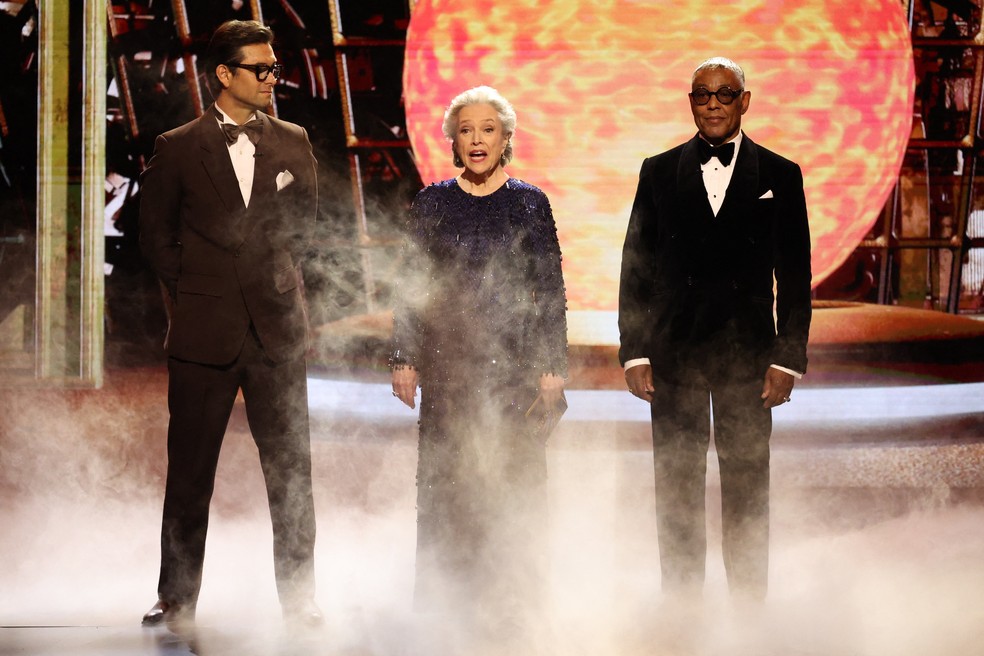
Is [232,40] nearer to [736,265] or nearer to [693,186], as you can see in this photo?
[693,186]

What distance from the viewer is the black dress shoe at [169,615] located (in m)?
2.48

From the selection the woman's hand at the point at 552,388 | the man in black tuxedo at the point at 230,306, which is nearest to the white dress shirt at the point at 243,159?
the man in black tuxedo at the point at 230,306

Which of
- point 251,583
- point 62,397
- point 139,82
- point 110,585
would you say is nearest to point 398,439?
point 251,583

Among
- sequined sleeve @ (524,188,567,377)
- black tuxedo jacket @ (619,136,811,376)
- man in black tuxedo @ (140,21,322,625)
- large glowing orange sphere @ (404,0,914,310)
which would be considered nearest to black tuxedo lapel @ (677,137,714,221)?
black tuxedo jacket @ (619,136,811,376)

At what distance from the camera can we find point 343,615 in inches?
103

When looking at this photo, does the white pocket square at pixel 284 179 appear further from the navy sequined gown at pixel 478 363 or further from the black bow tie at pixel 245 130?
the navy sequined gown at pixel 478 363

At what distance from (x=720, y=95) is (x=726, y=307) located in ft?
1.72

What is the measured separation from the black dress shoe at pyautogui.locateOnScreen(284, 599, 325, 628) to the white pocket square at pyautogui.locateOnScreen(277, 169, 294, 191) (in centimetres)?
106

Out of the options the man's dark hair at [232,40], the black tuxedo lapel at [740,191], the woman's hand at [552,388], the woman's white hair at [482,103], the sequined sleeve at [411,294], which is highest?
the man's dark hair at [232,40]

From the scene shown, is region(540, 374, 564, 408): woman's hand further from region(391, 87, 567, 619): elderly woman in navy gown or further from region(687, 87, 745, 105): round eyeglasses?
region(687, 87, 745, 105): round eyeglasses

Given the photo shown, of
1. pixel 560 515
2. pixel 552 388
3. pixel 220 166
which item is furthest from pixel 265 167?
pixel 560 515

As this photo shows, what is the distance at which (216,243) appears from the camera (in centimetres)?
243

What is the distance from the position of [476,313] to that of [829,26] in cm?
172

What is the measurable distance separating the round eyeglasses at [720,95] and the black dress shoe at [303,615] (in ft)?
5.28
